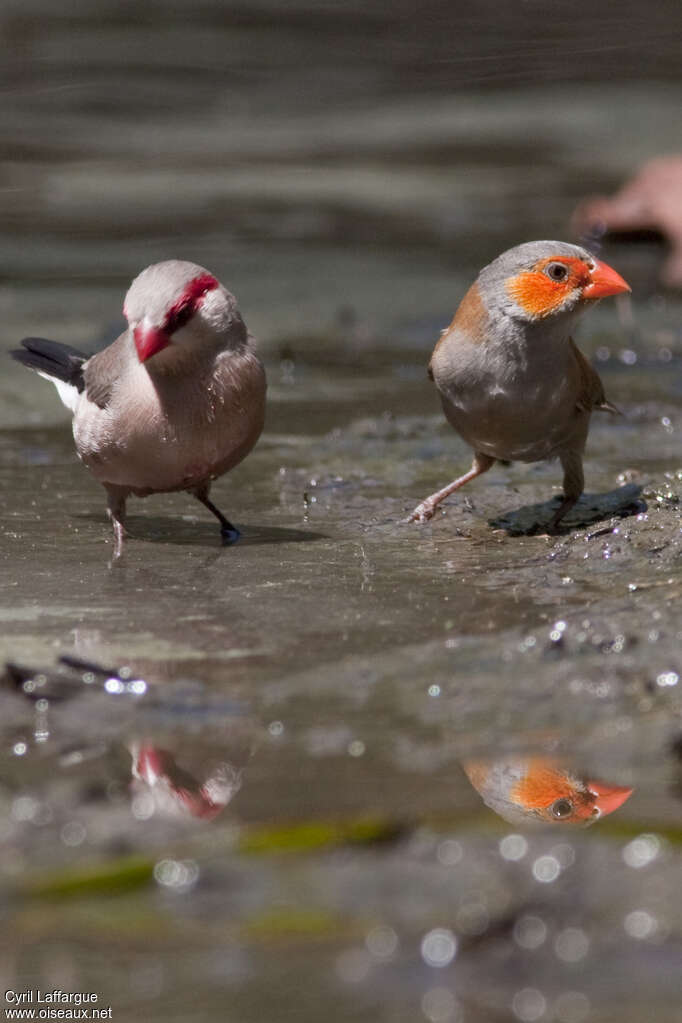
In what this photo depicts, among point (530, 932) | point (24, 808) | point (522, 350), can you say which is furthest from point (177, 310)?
point (530, 932)

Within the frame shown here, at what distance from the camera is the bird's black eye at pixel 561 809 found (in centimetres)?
246

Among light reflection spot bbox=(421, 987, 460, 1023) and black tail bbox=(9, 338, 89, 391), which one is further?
black tail bbox=(9, 338, 89, 391)

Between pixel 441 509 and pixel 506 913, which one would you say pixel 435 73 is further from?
pixel 506 913

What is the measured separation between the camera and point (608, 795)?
8.23 feet

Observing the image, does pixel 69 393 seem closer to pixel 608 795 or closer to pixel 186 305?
pixel 186 305

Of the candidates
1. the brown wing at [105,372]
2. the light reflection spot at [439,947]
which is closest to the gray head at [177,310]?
the brown wing at [105,372]

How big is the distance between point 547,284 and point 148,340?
1.24m

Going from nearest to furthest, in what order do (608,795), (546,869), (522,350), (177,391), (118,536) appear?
(546,869), (608,795), (177,391), (118,536), (522,350)

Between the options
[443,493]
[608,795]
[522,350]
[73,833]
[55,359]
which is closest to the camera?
[73,833]

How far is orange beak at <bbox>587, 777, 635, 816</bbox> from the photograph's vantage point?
2.47 metres

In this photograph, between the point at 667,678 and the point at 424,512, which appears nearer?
the point at 667,678

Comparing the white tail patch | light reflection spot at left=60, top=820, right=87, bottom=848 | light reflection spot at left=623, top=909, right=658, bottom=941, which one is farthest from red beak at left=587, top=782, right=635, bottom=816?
the white tail patch

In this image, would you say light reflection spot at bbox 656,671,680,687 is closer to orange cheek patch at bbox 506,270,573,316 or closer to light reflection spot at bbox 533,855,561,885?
light reflection spot at bbox 533,855,561,885

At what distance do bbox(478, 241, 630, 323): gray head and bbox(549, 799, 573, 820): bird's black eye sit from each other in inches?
95.0
